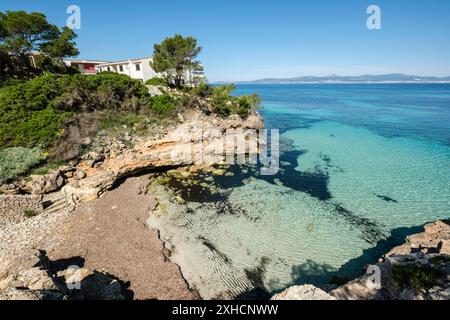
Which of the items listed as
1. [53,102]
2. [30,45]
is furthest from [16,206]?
[30,45]

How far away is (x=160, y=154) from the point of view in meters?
21.7

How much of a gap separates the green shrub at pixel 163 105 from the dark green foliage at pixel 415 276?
25.4 metres

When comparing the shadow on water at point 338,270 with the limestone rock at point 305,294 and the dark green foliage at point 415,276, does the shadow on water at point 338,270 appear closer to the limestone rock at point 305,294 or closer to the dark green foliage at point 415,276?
the dark green foliage at point 415,276

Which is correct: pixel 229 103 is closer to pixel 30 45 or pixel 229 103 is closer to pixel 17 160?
pixel 17 160

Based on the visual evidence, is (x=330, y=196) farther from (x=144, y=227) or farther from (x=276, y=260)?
(x=144, y=227)

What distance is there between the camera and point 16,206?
545 inches

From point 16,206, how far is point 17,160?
15.7 feet

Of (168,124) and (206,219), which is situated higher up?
(168,124)

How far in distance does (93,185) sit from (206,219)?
28.4 feet

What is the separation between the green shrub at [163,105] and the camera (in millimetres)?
27812

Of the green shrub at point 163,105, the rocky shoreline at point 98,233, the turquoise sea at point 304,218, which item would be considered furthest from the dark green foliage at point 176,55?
the turquoise sea at point 304,218
